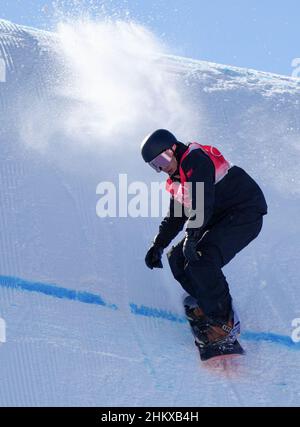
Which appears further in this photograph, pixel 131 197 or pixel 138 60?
pixel 138 60

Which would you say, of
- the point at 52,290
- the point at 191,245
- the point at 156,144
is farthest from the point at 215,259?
the point at 52,290

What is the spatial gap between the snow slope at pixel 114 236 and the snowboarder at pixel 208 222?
25cm

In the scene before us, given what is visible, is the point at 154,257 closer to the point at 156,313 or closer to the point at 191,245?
the point at 156,313

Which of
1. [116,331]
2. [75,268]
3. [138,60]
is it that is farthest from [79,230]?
[138,60]

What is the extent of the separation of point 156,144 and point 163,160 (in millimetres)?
113

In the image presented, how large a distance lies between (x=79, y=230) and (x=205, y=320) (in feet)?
4.69

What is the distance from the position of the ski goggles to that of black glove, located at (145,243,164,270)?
0.60 metres

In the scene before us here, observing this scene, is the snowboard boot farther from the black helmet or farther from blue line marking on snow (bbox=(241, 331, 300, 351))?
the black helmet

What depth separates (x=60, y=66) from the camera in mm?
8227

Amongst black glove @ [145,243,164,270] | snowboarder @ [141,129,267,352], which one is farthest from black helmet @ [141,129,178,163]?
black glove @ [145,243,164,270]

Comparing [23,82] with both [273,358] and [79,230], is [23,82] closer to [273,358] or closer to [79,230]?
[79,230]

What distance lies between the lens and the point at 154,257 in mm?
4832

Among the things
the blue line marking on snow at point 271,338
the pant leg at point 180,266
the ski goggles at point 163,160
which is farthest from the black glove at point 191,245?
the blue line marking on snow at point 271,338

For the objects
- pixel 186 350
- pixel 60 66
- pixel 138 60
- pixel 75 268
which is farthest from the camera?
pixel 138 60
